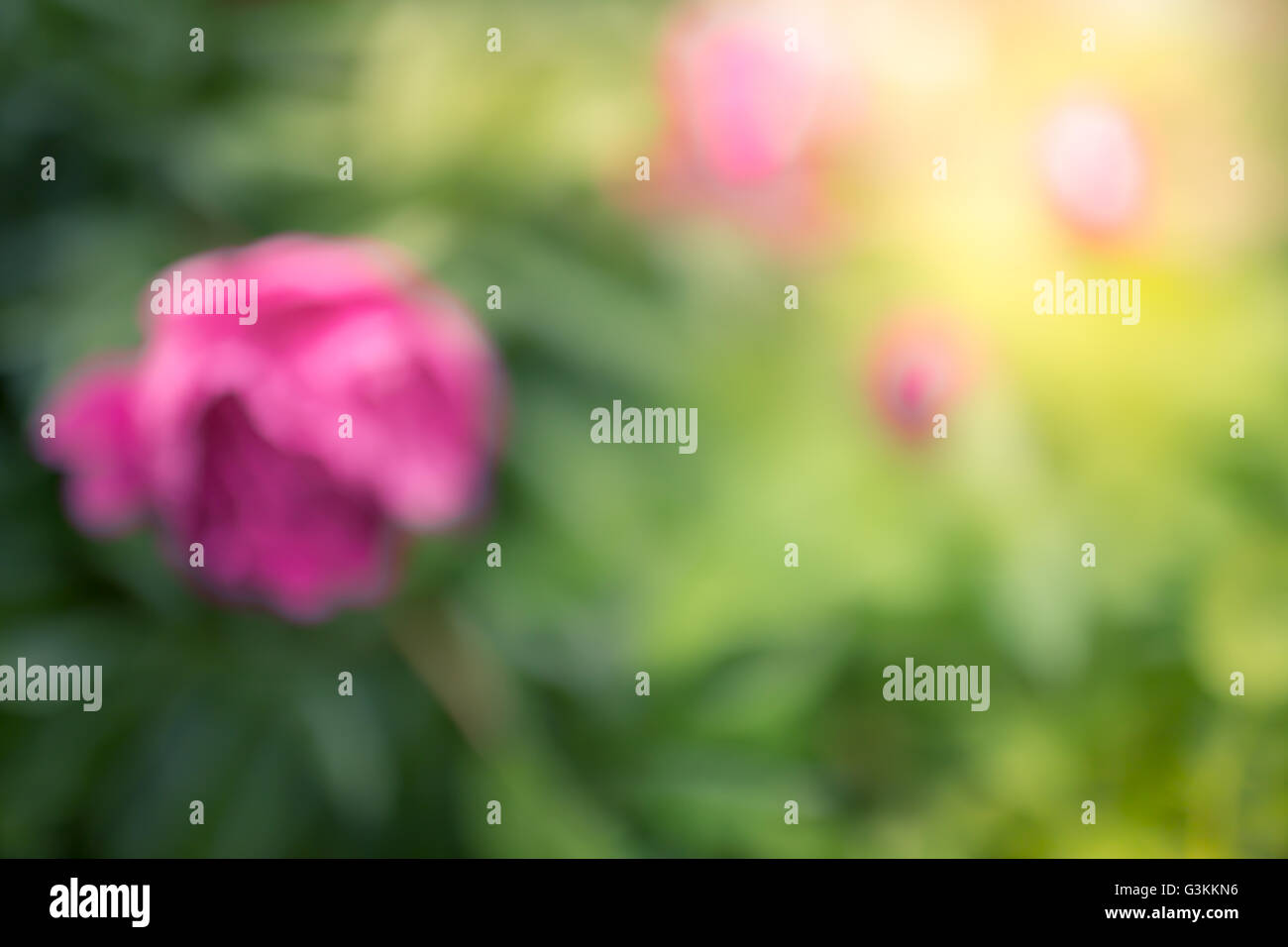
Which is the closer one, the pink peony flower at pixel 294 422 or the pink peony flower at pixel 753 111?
the pink peony flower at pixel 294 422

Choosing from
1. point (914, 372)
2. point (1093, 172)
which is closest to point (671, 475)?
point (914, 372)

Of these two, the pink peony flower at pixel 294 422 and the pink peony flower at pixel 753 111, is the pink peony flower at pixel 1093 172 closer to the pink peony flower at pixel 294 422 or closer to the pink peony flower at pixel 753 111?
the pink peony flower at pixel 753 111

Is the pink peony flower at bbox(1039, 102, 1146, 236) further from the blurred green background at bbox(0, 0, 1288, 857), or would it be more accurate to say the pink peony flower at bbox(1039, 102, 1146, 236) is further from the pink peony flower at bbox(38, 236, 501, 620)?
the pink peony flower at bbox(38, 236, 501, 620)

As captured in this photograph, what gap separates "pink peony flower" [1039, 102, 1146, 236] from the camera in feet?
2.24

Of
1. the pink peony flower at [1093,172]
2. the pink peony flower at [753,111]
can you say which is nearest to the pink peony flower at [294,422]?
the pink peony flower at [753,111]

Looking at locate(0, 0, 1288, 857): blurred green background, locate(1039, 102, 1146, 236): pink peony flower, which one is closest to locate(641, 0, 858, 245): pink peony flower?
locate(0, 0, 1288, 857): blurred green background

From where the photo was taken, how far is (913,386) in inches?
26.2

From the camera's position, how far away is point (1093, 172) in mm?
692

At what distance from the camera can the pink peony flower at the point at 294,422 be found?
1.74 ft

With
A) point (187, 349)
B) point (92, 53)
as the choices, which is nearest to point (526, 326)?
point (187, 349)

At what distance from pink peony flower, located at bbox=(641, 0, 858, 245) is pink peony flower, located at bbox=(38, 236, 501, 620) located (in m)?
0.18

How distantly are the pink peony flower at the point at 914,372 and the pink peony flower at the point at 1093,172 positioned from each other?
0.11 m

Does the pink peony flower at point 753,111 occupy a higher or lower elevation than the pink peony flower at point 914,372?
higher
